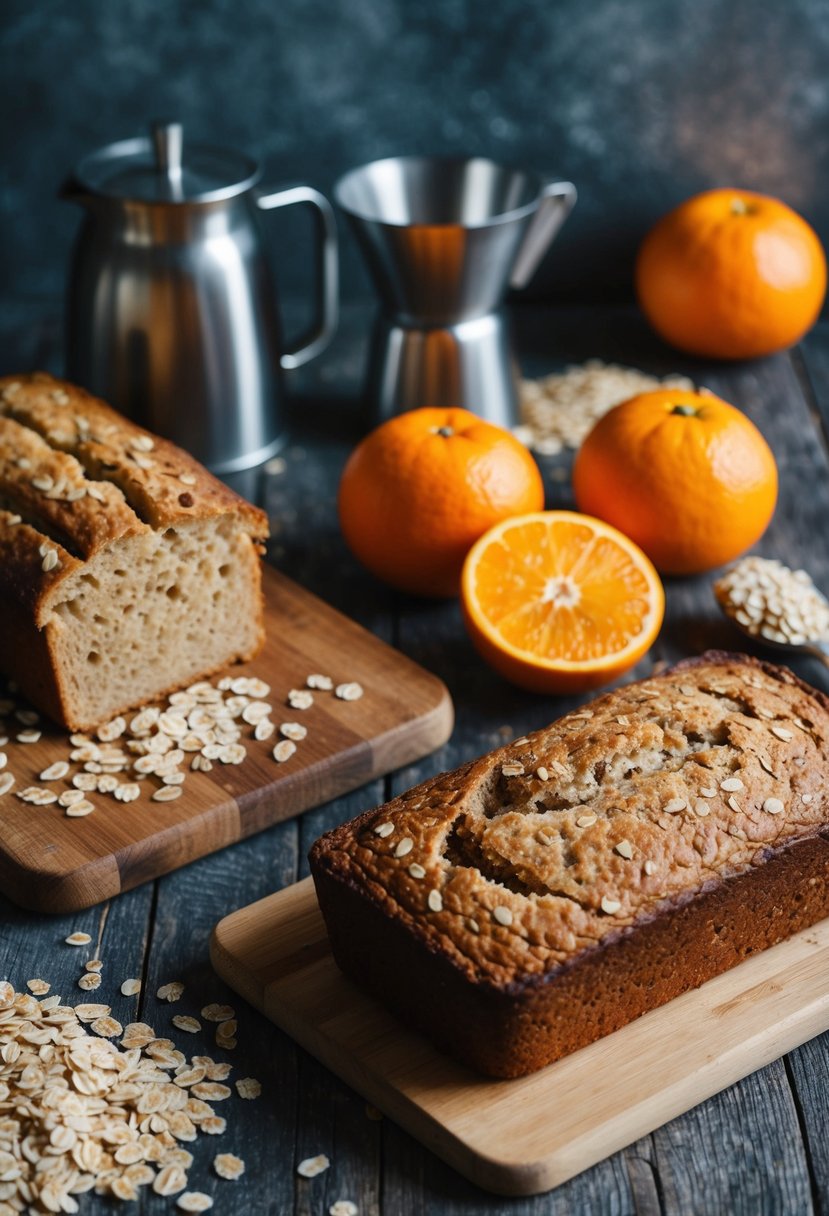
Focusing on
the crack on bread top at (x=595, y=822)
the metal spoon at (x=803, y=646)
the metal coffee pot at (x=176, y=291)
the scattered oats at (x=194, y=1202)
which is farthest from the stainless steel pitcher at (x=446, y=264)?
the scattered oats at (x=194, y=1202)

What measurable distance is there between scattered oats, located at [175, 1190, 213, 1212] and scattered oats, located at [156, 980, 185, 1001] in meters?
0.27

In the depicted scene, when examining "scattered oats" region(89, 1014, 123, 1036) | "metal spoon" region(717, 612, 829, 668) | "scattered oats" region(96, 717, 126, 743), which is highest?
"metal spoon" region(717, 612, 829, 668)

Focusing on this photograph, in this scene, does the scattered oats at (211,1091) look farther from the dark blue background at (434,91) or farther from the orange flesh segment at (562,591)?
the dark blue background at (434,91)

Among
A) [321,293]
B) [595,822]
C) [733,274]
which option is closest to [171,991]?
[595,822]

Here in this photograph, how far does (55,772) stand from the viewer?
1.89m

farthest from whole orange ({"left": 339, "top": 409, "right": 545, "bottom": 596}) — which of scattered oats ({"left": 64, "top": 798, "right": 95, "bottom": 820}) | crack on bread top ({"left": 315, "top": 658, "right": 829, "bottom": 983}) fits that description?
scattered oats ({"left": 64, "top": 798, "right": 95, "bottom": 820})

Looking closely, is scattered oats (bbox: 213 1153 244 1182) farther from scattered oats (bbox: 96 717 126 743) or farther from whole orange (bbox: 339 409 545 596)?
whole orange (bbox: 339 409 545 596)

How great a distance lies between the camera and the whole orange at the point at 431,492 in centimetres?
216

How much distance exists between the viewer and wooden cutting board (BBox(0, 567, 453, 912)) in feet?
5.74

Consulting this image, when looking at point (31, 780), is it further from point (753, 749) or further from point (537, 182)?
point (537, 182)

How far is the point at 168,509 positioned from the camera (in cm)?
199

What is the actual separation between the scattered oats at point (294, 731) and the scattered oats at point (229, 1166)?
637 millimetres

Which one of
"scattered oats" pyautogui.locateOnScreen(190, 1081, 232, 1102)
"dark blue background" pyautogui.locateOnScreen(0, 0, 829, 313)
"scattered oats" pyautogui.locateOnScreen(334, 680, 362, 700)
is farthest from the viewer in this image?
"dark blue background" pyautogui.locateOnScreen(0, 0, 829, 313)

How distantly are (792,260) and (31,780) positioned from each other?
5.87ft
